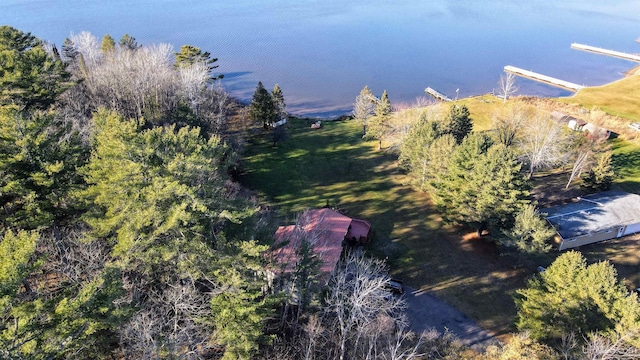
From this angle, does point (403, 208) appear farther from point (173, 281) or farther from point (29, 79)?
point (29, 79)

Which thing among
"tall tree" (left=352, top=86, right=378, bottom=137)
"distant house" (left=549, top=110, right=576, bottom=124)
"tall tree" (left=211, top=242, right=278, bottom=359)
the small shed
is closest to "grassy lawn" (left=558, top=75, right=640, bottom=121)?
"distant house" (left=549, top=110, right=576, bottom=124)

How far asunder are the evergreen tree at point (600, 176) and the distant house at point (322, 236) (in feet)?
73.6

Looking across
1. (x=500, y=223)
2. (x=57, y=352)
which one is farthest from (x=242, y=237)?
(x=500, y=223)

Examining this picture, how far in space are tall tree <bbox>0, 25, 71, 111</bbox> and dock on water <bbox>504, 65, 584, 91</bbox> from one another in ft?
248

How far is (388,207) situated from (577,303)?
18.5 meters

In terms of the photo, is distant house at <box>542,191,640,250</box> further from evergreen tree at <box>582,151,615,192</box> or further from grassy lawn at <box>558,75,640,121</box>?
grassy lawn at <box>558,75,640,121</box>

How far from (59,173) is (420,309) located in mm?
23082

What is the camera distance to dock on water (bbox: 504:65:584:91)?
72375mm

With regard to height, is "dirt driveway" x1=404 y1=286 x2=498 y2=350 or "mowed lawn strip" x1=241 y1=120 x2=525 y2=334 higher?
"mowed lawn strip" x1=241 y1=120 x2=525 y2=334

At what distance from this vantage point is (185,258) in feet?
61.1

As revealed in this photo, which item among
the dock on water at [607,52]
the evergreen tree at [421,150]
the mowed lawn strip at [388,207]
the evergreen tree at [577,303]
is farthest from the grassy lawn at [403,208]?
the dock on water at [607,52]

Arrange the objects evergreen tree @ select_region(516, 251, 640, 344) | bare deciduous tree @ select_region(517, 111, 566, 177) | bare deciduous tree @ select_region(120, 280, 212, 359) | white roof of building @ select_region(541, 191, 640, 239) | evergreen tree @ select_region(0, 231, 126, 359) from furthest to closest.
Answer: bare deciduous tree @ select_region(517, 111, 566, 177) → white roof of building @ select_region(541, 191, 640, 239) → evergreen tree @ select_region(516, 251, 640, 344) → bare deciduous tree @ select_region(120, 280, 212, 359) → evergreen tree @ select_region(0, 231, 126, 359)

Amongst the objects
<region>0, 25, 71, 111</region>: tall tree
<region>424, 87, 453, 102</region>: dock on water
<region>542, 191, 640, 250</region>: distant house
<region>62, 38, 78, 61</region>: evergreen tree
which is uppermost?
<region>62, 38, 78, 61</region>: evergreen tree

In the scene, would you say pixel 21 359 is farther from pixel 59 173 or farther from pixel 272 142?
pixel 272 142
